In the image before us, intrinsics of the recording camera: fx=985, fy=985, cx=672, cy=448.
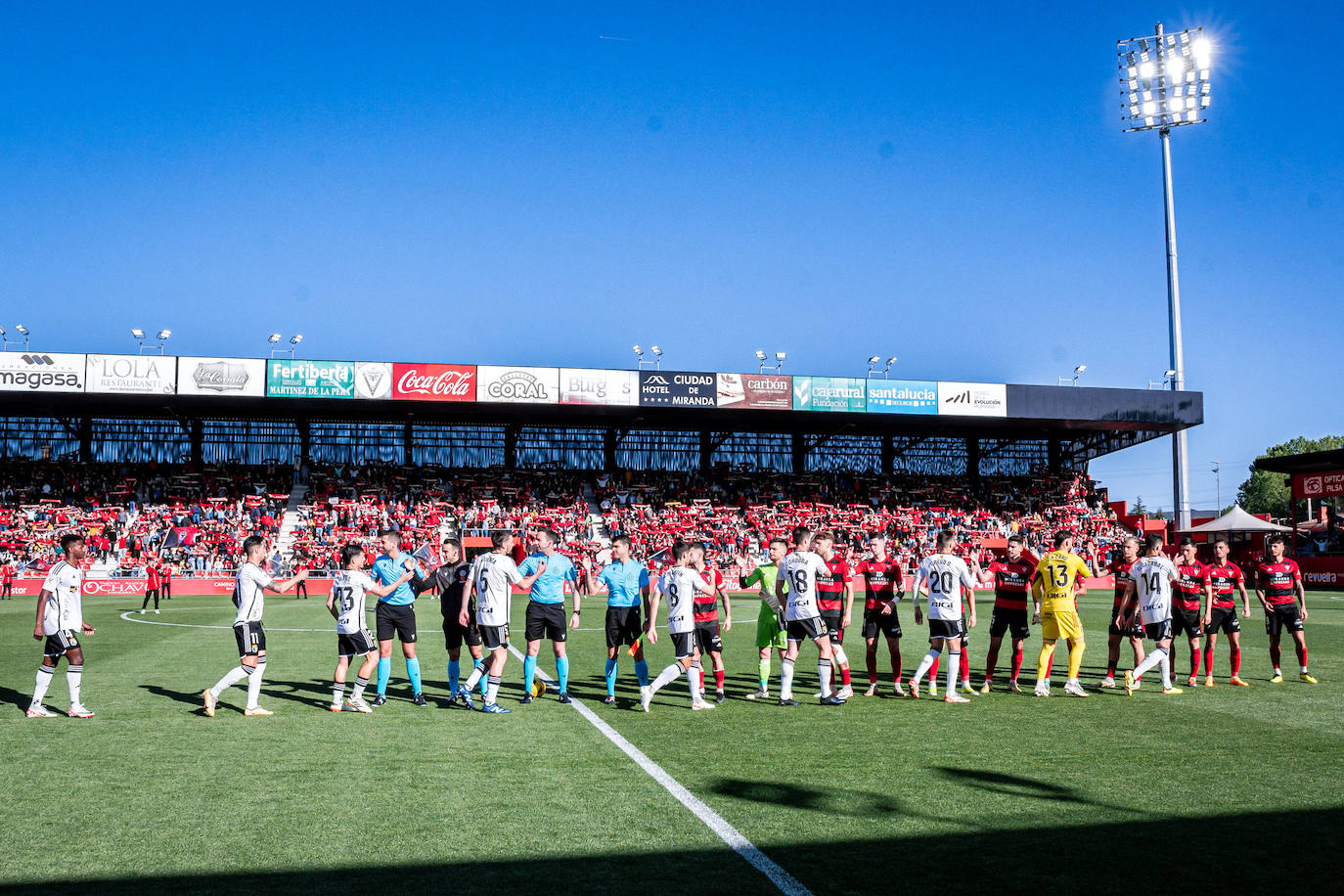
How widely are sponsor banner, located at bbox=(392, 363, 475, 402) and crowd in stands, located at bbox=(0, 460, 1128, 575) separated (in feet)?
17.6

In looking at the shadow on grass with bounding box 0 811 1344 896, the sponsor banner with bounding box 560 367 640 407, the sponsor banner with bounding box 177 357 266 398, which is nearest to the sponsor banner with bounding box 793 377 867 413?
the sponsor banner with bounding box 560 367 640 407

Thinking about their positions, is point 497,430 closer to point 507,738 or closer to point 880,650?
point 880,650

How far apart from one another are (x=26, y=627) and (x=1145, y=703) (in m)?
23.1

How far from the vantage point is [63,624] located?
424 inches

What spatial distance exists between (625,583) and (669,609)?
83cm

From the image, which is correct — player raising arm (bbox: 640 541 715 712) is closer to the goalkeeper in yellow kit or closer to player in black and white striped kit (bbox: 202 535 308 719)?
player in black and white striped kit (bbox: 202 535 308 719)

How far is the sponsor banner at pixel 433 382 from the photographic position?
4288cm

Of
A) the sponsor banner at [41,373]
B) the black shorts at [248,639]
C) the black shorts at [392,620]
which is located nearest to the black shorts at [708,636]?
the black shorts at [392,620]

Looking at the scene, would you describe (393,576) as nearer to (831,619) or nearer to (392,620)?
(392,620)

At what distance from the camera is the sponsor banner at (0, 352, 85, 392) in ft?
132

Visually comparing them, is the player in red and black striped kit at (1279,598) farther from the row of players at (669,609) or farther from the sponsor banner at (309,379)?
the sponsor banner at (309,379)

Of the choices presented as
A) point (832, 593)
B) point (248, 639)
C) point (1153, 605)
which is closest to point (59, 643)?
point (248, 639)

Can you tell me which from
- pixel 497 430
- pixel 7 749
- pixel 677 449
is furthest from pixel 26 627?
pixel 677 449

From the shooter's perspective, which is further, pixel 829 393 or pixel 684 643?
pixel 829 393
